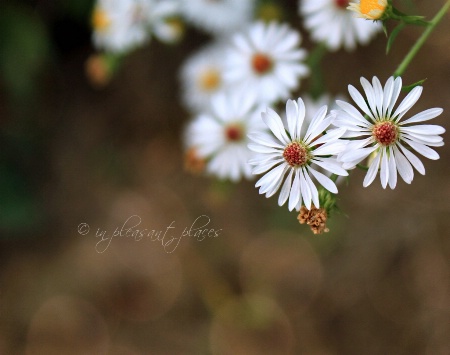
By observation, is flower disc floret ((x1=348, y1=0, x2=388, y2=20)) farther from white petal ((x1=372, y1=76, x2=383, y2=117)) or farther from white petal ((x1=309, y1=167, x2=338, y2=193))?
white petal ((x1=309, y1=167, x2=338, y2=193))

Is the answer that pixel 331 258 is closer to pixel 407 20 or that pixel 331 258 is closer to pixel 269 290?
pixel 269 290

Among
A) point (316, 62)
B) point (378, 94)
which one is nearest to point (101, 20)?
point (316, 62)

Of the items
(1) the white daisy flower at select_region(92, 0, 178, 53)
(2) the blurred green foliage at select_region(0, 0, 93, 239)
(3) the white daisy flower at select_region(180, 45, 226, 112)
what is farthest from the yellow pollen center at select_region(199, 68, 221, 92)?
(2) the blurred green foliage at select_region(0, 0, 93, 239)

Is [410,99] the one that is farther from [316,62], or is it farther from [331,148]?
[316,62]

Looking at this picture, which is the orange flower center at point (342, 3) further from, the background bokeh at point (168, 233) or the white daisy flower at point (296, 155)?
the background bokeh at point (168, 233)

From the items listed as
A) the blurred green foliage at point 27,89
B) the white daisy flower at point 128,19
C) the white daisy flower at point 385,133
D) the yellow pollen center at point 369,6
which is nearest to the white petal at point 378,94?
the white daisy flower at point 385,133
